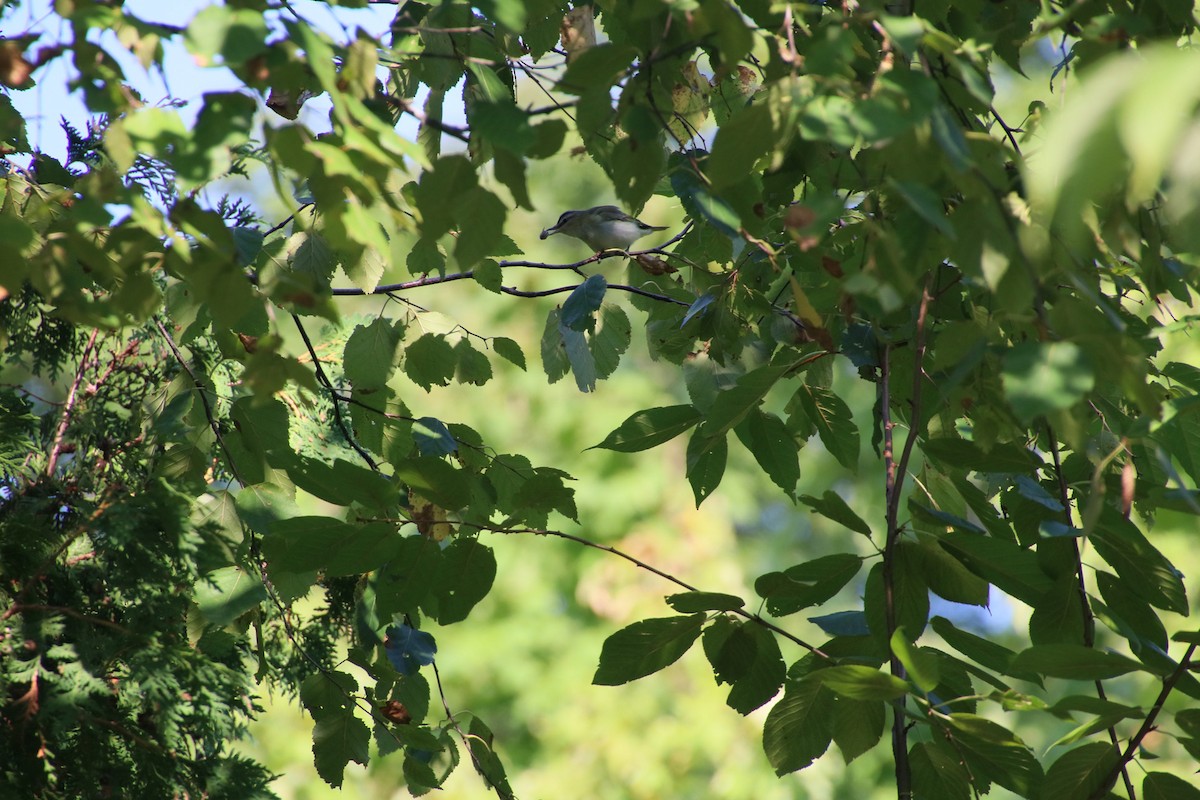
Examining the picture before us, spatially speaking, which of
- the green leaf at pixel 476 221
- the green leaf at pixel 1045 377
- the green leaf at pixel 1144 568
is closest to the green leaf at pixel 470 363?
the green leaf at pixel 476 221

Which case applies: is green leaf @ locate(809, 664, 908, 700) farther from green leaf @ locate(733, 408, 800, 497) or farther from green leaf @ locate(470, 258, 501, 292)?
green leaf @ locate(470, 258, 501, 292)

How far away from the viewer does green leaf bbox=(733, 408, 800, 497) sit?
4.85ft

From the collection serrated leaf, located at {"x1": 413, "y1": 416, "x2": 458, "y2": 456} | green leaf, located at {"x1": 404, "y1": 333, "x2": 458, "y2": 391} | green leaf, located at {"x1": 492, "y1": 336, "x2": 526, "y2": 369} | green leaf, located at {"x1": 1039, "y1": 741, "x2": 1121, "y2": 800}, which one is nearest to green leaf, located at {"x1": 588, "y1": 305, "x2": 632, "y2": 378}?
green leaf, located at {"x1": 492, "y1": 336, "x2": 526, "y2": 369}

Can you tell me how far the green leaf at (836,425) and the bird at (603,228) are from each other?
136 centimetres

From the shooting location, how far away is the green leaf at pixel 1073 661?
3.18ft

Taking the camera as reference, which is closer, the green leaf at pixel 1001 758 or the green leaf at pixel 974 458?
the green leaf at pixel 1001 758

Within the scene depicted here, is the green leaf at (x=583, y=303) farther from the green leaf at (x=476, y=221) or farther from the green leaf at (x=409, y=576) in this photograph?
the green leaf at (x=476, y=221)

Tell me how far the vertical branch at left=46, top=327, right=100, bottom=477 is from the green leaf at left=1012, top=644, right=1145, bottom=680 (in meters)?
1.47

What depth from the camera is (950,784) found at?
1.20 m

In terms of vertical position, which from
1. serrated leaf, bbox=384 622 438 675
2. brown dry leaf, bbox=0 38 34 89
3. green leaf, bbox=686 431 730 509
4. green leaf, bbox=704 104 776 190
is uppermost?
brown dry leaf, bbox=0 38 34 89

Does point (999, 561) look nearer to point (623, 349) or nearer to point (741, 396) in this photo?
point (741, 396)

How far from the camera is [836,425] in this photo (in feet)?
4.96

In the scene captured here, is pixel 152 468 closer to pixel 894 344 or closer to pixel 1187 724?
pixel 894 344

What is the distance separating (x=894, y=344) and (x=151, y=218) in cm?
91
